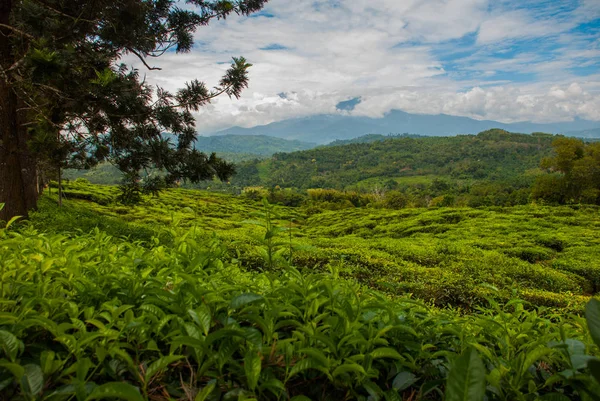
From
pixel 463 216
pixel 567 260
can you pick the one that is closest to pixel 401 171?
pixel 463 216

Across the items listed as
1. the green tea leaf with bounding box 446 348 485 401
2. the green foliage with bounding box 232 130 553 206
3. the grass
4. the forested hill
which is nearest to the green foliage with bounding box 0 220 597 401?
the green tea leaf with bounding box 446 348 485 401

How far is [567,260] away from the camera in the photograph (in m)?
10.4

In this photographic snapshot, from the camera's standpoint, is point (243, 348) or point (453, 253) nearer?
point (243, 348)

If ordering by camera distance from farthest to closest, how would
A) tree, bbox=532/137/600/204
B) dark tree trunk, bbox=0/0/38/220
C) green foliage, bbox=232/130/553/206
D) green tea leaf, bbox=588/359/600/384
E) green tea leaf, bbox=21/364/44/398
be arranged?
1. green foliage, bbox=232/130/553/206
2. tree, bbox=532/137/600/204
3. dark tree trunk, bbox=0/0/38/220
4. green tea leaf, bbox=21/364/44/398
5. green tea leaf, bbox=588/359/600/384

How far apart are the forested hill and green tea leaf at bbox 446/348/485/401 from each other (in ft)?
373

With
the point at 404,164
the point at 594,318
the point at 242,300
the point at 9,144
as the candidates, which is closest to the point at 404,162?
the point at 404,164

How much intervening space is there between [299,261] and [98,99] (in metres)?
4.83

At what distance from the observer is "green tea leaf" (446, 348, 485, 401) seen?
0.79 m

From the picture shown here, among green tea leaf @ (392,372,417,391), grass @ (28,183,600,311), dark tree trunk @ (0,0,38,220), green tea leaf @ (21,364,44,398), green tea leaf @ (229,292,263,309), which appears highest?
dark tree trunk @ (0,0,38,220)

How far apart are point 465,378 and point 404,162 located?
14849 cm

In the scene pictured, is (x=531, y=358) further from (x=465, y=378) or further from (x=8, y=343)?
(x=8, y=343)

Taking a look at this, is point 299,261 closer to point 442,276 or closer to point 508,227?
point 442,276

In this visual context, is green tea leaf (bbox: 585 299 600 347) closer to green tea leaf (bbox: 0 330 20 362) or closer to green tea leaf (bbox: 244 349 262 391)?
green tea leaf (bbox: 244 349 262 391)

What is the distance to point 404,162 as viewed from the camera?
5600 inches
